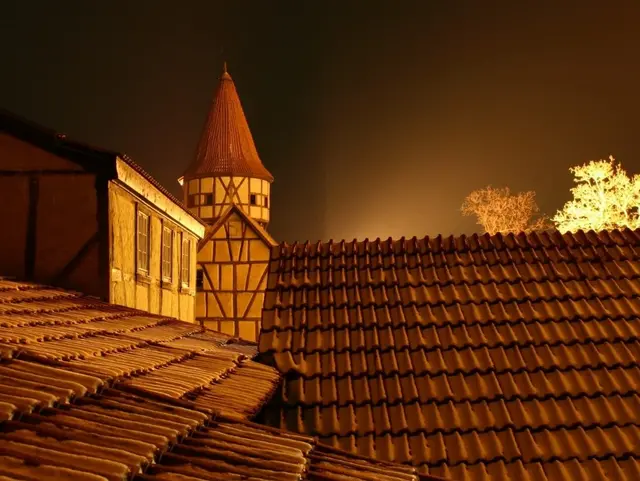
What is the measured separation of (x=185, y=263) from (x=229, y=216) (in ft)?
22.6

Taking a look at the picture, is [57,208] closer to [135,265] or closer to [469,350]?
[135,265]

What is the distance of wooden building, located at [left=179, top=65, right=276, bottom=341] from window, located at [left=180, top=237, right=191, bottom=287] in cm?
569

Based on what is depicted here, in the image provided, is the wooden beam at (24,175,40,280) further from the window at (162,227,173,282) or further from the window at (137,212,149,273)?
the window at (162,227,173,282)

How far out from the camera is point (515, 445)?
492cm

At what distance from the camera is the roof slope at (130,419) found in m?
2.39

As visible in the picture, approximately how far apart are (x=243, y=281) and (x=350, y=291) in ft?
45.0

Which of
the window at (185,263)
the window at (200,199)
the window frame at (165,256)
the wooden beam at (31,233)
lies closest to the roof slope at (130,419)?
the wooden beam at (31,233)

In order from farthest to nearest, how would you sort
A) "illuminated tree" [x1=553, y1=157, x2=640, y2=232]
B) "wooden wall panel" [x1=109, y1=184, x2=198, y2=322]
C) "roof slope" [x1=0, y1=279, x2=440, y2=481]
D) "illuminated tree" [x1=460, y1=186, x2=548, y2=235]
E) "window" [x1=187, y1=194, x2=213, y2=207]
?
"illuminated tree" [x1=460, y1=186, x2=548, y2=235], "illuminated tree" [x1=553, y1=157, x2=640, y2=232], "window" [x1=187, y1=194, x2=213, y2=207], "wooden wall panel" [x1=109, y1=184, x2=198, y2=322], "roof slope" [x1=0, y1=279, x2=440, y2=481]

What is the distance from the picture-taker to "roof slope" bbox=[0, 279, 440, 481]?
2.39 meters

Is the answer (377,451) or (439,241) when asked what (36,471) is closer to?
(377,451)

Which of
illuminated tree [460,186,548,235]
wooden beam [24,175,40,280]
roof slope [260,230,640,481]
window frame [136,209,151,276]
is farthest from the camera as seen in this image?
illuminated tree [460,186,548,235]

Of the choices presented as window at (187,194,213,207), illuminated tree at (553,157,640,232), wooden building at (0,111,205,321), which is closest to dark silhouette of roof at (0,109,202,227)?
wooden building at (0,111,205,321)

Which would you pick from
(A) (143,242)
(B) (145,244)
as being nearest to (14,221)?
(A) (143,242)

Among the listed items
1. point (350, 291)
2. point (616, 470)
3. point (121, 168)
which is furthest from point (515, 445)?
point (121, 168)
